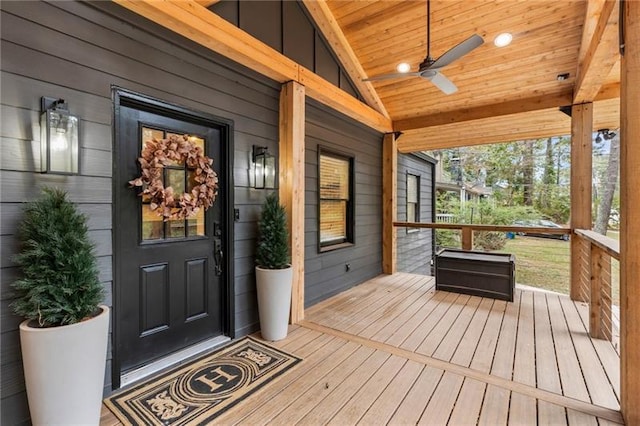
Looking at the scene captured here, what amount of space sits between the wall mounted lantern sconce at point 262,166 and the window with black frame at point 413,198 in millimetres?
5035

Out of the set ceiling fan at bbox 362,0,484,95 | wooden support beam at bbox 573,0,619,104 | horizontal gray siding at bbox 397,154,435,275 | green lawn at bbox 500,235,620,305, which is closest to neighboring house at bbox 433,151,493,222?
horizontal gray siding at bbox 397,154,435,275

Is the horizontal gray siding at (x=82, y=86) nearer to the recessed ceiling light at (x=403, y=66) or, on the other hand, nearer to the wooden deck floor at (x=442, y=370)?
the wooden deck floor at (x=442, y=370)

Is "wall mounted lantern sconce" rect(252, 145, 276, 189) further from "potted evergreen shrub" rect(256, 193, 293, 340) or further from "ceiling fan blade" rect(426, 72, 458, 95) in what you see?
"ceiling fan blade" rect(426, 72, 458, 95)

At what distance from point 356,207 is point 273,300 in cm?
247

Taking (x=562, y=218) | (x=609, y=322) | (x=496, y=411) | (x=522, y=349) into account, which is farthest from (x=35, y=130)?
(x=562, y=218)

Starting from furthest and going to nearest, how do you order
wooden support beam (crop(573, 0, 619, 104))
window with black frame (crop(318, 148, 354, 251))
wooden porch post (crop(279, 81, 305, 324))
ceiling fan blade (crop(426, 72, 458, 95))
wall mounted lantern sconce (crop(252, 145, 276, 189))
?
window with black frame (crop(318, 148, 354, 251)), wooden porch post (crop(279, 81, 305, 324)), wall mounted lantern sconce (crop(252, 145, 276, 189)), ceiling fan blade (crop(426, 72, 458, 95)), wooden support beam (crop(573, 0, 619, 104))

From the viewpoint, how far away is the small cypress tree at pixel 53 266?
153 cm

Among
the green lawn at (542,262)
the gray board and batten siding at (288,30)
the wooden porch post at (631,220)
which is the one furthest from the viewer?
the green lawn at (542,262)

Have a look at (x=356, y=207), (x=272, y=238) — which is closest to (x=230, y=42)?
(x=272, y=238)

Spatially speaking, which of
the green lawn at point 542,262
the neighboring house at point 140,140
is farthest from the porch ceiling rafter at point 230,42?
the green lawn at point 542,262

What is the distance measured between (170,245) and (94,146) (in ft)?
3.05

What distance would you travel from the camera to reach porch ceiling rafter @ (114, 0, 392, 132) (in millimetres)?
2076

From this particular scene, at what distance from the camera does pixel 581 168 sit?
3.86 meters

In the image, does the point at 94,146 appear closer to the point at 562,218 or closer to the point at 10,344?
the point at 10,344
